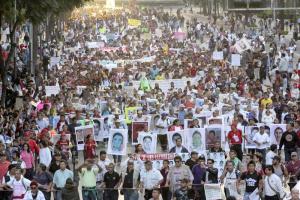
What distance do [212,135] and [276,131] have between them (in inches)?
73.0

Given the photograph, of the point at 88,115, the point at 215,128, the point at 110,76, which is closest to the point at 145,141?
the point at 215,128

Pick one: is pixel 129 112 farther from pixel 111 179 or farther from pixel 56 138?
pixel 111 179

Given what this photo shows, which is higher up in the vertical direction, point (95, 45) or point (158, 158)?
point (95, 45)

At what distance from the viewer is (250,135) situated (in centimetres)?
2372

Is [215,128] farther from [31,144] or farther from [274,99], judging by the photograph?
[274,99]

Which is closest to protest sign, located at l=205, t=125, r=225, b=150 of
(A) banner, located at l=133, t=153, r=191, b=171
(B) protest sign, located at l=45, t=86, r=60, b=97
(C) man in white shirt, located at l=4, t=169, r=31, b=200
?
(A) banner, located at l=133, t=153, r=191, b=171

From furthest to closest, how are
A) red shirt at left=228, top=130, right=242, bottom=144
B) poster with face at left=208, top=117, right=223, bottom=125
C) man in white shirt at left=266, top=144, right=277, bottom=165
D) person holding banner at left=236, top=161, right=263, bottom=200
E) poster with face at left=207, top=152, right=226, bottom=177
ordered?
1. poster with face at left=208, top=117, right=223, bottom=125
2. red shirt at left=228, top=130, right=242, bottom=144
3. man in white shirt at left=266, top=144, right=277, bottom=165
4. poster with face at left=207, top=152, right=226, bottom=177
5. person holding banner at left=236, top=161, right=263, bottom=200

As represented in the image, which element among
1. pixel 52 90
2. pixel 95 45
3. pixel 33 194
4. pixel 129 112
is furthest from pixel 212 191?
pixel 95 45

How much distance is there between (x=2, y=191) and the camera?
728 inches

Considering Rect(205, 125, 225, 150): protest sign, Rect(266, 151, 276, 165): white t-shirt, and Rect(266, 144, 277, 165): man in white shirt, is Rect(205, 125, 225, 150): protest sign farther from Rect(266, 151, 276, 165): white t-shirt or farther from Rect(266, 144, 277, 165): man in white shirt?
Rect(266, 151, 276, 165): white t-shirt

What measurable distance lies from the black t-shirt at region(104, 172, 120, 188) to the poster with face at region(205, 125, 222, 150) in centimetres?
450

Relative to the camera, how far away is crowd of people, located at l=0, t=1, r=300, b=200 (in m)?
18.6

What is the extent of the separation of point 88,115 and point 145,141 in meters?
3.62

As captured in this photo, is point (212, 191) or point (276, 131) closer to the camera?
point (212, 191)
